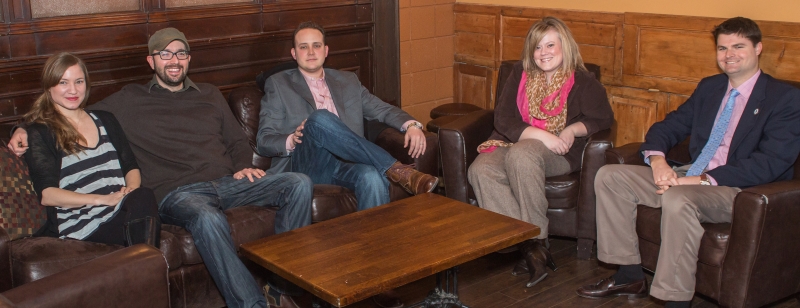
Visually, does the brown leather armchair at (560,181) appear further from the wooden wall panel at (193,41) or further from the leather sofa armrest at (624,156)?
the wooden wall panel at (193,41)

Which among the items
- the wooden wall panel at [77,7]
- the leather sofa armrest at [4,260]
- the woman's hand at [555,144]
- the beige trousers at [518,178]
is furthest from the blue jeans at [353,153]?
the leather sofa armrest at [4,260]

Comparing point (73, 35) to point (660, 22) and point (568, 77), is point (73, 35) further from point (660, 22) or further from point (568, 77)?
point (660, 22)

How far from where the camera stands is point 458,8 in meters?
5.36

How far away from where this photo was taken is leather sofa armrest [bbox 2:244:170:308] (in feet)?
7.13

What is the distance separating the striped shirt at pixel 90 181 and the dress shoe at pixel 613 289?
1995 millimetres

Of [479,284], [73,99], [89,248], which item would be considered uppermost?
Answer: [73,99]

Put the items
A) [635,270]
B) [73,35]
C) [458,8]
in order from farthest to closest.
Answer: [458,8]
[73,35]
[635,270]

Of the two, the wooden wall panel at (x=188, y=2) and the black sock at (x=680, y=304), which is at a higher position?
the wooden wall panel at (x=188, y=2)

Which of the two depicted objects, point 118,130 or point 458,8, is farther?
point 458,8

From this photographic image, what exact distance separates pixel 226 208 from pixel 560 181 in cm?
152

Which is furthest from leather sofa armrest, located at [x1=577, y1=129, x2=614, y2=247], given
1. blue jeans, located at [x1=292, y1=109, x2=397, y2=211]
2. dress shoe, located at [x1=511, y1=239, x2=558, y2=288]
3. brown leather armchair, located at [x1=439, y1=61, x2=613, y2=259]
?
blue jeans, located at [x1=292, y1=109, x2=397, y2=211]

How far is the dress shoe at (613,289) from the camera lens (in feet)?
11.4

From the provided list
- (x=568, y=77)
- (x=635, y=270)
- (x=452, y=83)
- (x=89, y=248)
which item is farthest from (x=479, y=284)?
(x=452, y=83)

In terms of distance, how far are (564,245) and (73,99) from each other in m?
2.44
